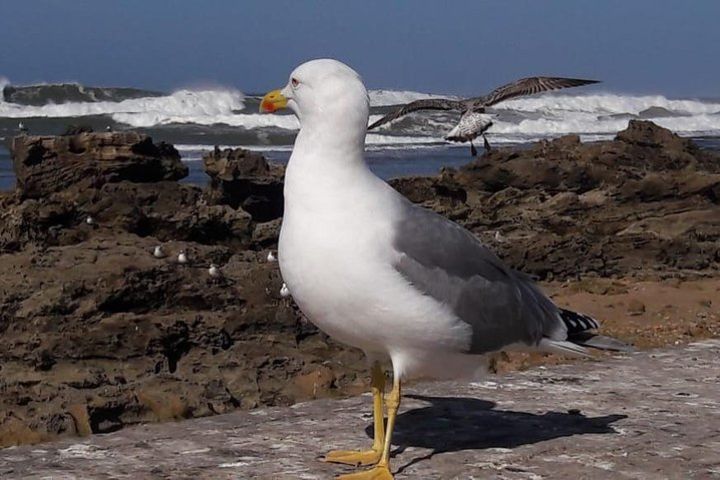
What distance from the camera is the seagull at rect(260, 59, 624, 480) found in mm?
3191

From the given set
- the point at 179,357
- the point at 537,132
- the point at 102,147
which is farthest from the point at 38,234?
the point at 537,132

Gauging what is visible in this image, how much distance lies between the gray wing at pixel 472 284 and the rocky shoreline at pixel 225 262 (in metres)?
1.83

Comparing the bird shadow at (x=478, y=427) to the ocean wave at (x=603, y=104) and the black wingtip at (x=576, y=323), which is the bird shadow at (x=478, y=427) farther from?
the ocean wave at (x=603, y=104)

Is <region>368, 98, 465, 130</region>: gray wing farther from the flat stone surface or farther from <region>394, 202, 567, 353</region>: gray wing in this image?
<region>394, 202, 567, 353</region>: gray wing

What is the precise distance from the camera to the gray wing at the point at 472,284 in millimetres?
3330

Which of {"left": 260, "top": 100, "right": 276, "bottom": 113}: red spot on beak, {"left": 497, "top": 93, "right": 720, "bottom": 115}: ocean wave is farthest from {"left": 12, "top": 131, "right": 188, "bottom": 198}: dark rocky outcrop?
{"left": 497, "top": 93, "right": 720, "bottom": 115}: ocean wave

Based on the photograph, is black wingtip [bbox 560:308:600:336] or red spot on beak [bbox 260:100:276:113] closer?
red spot on beak [bbox 260:100:276:113]

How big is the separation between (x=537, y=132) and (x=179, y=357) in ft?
114

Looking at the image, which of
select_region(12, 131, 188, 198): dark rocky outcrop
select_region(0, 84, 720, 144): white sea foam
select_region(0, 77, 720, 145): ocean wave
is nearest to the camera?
select_region(12, 131, 188, 198): dark rocky outcrop

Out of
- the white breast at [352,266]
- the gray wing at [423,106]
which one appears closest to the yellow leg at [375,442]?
the white breast at [352,266]

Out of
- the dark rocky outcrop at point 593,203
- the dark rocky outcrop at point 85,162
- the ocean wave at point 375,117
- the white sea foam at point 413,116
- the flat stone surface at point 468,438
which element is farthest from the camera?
the white sea foam at point 413,116

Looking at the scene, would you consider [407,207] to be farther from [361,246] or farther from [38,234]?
[38,234]

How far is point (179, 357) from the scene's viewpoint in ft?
20.5

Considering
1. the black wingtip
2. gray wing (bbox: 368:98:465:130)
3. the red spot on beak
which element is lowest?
the black wingtip
